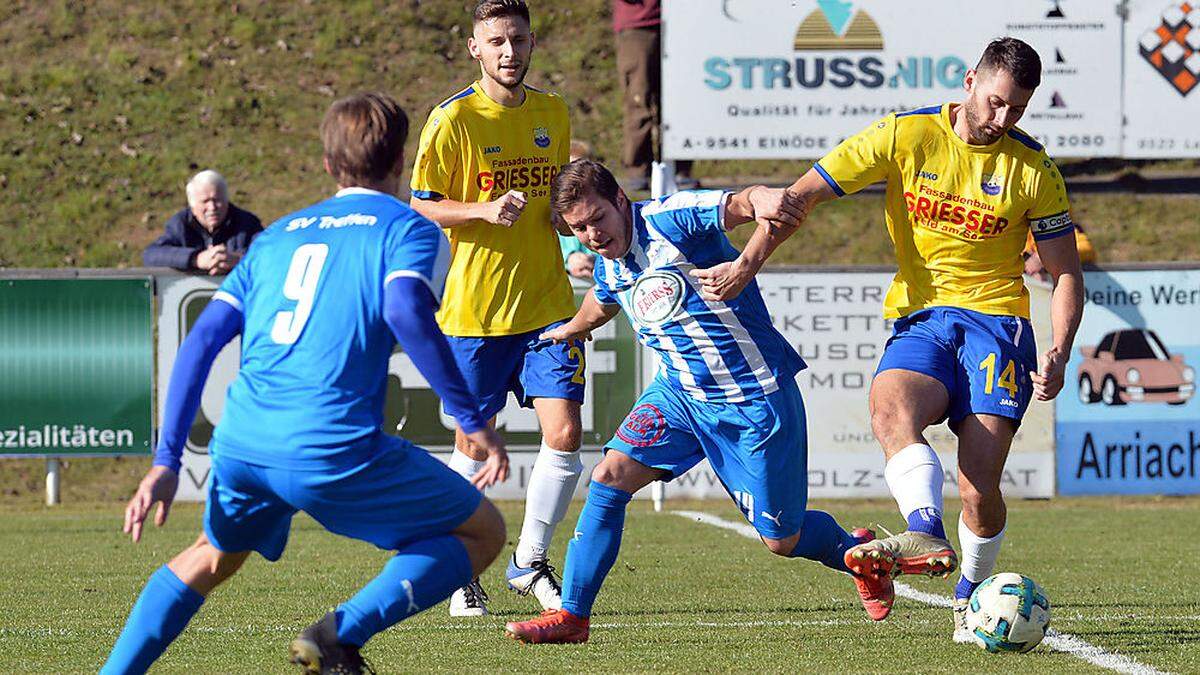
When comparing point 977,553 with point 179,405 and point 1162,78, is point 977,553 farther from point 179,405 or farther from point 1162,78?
point 1162,78

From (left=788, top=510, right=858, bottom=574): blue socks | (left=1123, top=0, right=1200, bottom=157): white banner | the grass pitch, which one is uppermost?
(left=1123, top=0, right=1200, bottom=157): white banner

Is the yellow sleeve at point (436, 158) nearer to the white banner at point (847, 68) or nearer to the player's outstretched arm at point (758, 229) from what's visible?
the player's outstretched arm at point (758, 229)

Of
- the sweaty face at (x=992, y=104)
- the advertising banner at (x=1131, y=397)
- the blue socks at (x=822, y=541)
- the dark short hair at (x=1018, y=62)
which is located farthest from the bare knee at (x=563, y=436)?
the advertising banner at (x=1131, y=397)

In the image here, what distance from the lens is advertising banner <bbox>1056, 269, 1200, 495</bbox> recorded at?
488 inches

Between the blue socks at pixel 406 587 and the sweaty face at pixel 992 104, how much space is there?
260cm

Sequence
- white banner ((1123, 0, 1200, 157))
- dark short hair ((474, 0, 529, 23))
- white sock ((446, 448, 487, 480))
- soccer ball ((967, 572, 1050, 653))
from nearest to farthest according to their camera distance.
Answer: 1. soccer ball ((967, 572, 1050, 653))
2. dark short hair ((474, 0, 529, 23))
3. white sock ((446, 448, 487, 480))
4. white banner ((1123, 0, 1200, 157))

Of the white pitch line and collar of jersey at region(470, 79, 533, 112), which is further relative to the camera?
collar of jersey at region(470, 79, 533, 112)

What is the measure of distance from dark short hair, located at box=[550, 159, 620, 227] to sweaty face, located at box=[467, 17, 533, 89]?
1.39 metres

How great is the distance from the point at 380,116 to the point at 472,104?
2.75 metres

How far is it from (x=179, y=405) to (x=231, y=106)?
16926 mm

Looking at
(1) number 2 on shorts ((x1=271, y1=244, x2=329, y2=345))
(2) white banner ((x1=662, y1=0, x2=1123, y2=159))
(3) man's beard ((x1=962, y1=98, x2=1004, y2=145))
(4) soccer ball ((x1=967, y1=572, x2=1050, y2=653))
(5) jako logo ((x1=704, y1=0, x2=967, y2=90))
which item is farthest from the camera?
(5) jako logo ((x1=704, y1=0, x2=967, y2=90))

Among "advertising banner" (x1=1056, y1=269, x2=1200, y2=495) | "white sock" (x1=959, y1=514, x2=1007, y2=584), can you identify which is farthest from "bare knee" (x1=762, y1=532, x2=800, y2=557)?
"advertising banner" (x1=1056, y1=269, x2=1200, y2=495)

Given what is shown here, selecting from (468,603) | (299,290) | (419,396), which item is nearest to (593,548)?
(468,603)

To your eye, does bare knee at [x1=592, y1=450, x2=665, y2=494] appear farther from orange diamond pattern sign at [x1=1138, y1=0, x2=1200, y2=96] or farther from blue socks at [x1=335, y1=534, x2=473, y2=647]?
orange diamond pattern sign at [x1=1138, y1=0, x2=1200, y2=96]
